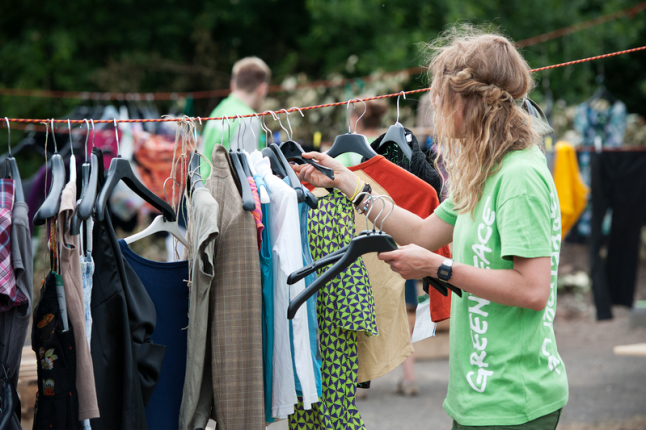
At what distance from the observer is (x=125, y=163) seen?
1980 mm

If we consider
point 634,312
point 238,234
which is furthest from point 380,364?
point 634,312

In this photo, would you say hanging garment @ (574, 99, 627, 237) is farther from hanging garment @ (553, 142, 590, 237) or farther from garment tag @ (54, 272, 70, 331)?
garment tag @ (54, 272, 70, 331)

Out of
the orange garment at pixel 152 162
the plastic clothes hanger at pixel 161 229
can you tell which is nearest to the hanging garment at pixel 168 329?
the plastic clothes hanger at pixel 161 229

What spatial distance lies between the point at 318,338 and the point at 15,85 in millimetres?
7924

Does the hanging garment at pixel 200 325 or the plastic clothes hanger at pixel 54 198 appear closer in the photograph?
the plastic clothes hanger at pixel 54 198

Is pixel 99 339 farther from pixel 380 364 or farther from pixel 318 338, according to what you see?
pixel 380 364

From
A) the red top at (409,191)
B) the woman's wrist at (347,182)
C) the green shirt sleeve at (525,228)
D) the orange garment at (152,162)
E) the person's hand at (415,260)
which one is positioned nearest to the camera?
the green shirt sleeve at (525,228)

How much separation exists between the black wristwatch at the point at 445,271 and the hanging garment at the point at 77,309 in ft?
3.37

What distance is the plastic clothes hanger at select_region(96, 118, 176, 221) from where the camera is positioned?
1.81 meters

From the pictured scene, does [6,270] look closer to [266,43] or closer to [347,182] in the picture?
[347,182]

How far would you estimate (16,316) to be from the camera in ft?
5.69

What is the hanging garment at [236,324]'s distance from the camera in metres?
1.78

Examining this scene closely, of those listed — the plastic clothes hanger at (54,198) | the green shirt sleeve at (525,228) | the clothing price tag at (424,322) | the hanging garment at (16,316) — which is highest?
the plastic clothes hanger at (54,198)

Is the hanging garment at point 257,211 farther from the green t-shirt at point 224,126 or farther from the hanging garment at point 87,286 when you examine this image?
the green t-shirt at point 224,126
